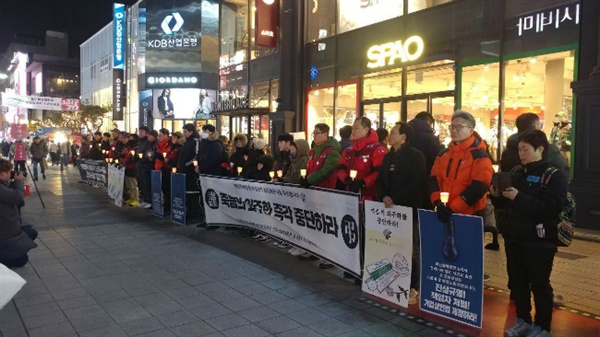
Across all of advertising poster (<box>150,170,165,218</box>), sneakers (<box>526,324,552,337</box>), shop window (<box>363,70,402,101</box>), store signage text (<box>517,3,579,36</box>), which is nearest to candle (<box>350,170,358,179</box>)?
sneakers (<box>526,324,552,337</box>)

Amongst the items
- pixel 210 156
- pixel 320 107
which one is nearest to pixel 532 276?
pixel 210 156

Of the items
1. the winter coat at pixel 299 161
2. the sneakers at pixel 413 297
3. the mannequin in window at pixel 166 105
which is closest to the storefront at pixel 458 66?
the winter coat at pixel 299 161

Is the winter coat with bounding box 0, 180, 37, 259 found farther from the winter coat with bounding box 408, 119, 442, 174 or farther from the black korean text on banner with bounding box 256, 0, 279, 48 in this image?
→ the black korean text on banner with bounding box 256, 0, 279, 48

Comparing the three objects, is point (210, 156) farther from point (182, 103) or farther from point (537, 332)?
point (182, 103)

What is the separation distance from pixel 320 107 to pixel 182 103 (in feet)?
68.2

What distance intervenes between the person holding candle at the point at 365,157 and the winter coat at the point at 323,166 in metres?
0.57

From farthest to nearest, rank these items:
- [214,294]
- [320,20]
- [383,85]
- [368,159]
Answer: [320,20] < [383,85] < [368,159] < [214,294]

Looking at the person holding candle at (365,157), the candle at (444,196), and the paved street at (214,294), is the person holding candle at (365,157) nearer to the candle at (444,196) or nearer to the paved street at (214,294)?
the paved street at (214,294)

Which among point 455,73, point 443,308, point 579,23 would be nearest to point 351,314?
point 443,308

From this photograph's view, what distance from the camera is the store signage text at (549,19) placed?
32.6ft

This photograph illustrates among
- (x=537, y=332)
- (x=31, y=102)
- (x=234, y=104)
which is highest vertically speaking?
(x=31, y=102)

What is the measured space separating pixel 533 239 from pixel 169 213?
8.54 meters

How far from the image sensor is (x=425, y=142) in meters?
6.18

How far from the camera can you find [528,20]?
10.8 m
